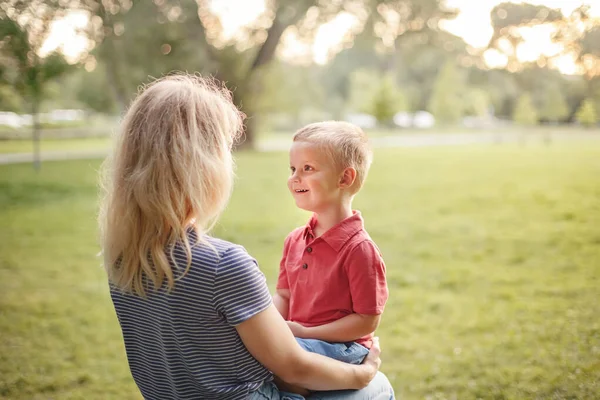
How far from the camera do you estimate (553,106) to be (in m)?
5.15

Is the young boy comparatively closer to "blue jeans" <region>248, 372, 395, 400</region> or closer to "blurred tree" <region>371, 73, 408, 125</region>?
"blue jeans" <region>248, 372, 395, 400</region>

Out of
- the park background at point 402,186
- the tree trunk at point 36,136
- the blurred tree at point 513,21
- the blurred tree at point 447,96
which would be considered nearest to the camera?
the park background at point 402,186

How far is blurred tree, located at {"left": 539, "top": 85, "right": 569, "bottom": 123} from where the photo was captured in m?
4.79

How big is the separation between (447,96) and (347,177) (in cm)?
852

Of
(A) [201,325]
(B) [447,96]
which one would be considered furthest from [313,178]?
(B) [447,96]

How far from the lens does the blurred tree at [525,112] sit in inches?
212

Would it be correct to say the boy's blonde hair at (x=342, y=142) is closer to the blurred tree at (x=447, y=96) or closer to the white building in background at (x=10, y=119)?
the white building in background at (x=10, y=119)

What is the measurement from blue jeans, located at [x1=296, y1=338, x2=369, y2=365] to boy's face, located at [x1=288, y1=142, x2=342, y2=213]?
310 millimetres

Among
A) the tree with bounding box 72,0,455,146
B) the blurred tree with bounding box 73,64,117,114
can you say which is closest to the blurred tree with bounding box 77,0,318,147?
the tree with bounding box 72,0,455,146

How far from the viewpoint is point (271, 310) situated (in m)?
1.09

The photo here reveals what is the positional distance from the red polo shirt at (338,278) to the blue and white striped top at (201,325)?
0.21 metres

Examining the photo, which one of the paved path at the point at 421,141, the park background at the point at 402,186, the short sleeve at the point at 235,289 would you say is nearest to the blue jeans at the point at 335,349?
the short sleeve at the point at 235,289

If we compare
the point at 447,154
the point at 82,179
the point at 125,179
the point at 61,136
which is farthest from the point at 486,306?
the point at 447,154

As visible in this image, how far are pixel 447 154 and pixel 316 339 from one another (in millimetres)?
11714
